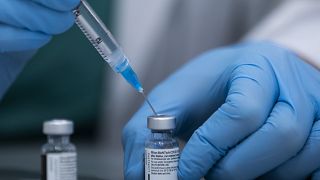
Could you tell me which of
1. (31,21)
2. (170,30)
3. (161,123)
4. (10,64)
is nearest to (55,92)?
(170,30)

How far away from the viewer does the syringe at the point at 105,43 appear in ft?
3.67

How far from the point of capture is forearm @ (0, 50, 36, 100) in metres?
1.32

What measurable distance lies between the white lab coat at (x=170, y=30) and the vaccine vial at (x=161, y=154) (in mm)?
1082

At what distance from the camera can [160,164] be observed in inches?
38.8

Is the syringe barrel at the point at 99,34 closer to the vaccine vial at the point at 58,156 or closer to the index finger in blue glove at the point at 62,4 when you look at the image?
the index finger in blue glove at the point at 62,4

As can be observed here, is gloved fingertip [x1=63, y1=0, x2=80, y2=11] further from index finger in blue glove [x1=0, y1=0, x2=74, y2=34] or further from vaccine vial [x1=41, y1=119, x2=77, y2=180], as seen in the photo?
vaccine vial [x1=41, y1=119, x2=77, y2=180]

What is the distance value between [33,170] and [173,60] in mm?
1095

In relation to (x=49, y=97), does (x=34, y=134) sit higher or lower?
lower

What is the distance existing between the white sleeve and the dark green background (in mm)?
617

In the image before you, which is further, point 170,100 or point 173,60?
point 173,60

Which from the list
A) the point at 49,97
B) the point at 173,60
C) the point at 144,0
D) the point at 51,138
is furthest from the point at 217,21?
the point at 51,138

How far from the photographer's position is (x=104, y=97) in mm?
2270

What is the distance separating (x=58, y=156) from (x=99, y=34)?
0.80 ft

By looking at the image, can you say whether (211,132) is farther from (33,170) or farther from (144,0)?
(144,0)
